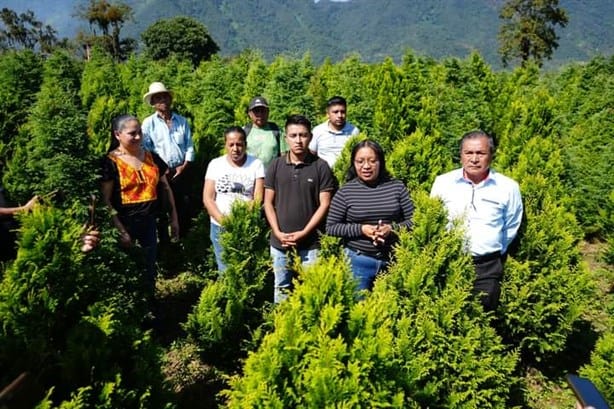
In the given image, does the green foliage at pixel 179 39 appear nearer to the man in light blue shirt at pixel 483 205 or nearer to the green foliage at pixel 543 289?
the green foliage at pixel 543 289

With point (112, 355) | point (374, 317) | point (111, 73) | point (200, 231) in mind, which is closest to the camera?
point (374, 317)

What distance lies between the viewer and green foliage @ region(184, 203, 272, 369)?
14.4ft

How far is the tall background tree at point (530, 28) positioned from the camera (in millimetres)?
35500

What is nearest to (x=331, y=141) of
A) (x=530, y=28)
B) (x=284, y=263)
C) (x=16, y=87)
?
(x=284, y=263)

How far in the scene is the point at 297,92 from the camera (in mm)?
8742

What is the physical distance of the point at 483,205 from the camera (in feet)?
11.7

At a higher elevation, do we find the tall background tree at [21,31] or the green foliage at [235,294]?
the tall background tree at [21,31]

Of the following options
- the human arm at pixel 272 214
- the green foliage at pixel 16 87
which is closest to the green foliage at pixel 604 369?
the human arm at pixel 272 214

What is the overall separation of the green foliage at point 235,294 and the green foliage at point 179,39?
49.0m

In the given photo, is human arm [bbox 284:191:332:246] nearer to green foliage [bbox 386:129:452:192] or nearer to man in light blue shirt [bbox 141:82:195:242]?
man in light blue shirt [bbox 141:82:195:242]

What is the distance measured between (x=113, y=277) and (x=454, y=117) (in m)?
9.87

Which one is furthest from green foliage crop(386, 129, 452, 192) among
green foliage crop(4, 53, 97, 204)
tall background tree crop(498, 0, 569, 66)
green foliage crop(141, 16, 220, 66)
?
green foliage crop(141, 16, 220, 66)

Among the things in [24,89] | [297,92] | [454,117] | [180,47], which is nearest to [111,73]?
[24,89]

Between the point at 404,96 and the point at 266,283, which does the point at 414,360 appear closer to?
the point at 266,283
